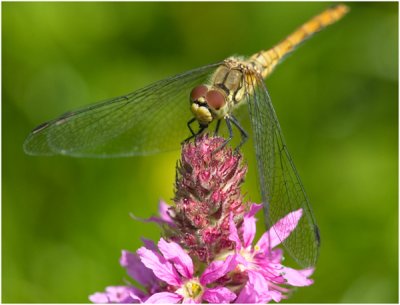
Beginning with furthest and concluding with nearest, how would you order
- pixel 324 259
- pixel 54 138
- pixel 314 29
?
pixel 324 259, pixel 314 29, pixel 54 138

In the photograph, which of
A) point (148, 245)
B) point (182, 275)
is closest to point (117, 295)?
point (148, 245)

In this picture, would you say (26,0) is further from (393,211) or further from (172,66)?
(393,211)

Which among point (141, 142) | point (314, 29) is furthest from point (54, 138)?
point (314, 29)

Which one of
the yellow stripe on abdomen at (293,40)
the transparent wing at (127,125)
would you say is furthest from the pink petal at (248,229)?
the yellow stripe on abdomen at (293,40)

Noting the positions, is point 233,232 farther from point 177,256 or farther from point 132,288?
point 132,288

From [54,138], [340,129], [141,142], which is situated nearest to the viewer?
[54,138]
